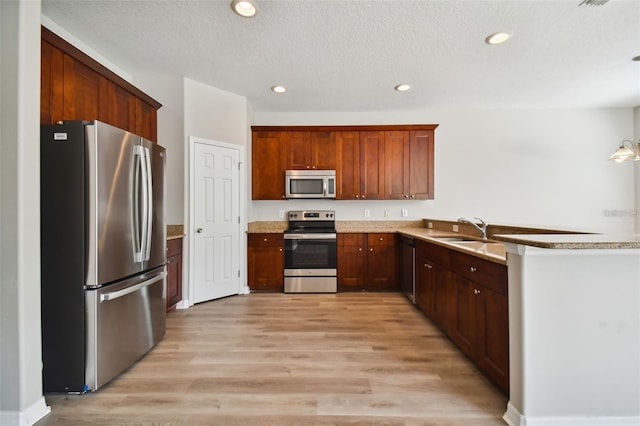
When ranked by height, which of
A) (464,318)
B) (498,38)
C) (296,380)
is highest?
(498,38)

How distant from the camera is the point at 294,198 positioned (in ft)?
13.7

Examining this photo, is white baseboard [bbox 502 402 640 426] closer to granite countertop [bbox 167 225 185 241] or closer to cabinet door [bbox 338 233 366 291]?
cabinet door [bbox 338 233 366 291]

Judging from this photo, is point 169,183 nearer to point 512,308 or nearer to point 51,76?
point 51,76

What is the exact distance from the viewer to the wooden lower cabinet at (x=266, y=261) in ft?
12.7

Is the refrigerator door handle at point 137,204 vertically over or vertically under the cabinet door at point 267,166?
under

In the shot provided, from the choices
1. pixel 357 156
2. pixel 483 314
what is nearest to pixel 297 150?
pixel 357 156

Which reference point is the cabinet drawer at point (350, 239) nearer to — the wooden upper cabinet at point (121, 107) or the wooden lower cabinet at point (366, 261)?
A: the wooden lower cabinet at point (366, 261)

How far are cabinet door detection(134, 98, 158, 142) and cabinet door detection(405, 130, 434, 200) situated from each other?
136 inches

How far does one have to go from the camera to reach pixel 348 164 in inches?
163

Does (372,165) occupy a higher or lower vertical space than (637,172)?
higher

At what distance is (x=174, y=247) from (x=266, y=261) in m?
1.23

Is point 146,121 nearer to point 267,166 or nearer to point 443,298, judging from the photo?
point 267,166

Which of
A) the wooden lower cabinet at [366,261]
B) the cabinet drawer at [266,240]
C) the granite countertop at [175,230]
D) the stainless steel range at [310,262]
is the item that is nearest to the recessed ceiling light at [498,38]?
the wooden lower cabinet at [366,261]

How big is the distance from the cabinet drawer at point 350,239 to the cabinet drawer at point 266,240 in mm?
849
